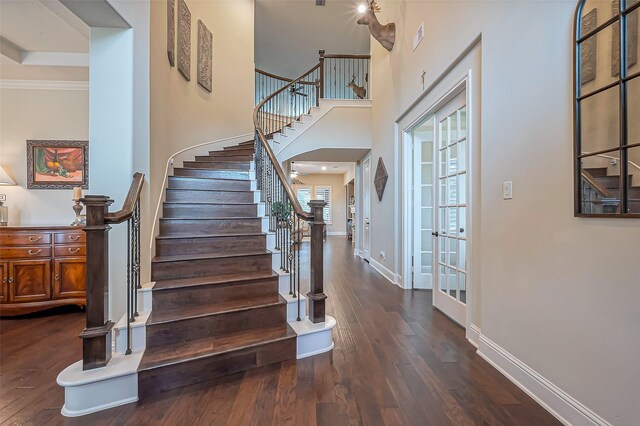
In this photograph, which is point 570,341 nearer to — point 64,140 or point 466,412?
point 466,412

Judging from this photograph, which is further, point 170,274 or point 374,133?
point 374,133

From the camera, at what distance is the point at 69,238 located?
9.64ft

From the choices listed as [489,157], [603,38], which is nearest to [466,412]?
[489,157]

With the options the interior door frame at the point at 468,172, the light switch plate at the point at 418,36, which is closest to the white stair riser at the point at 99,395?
the interior door frame at the point at 468,172

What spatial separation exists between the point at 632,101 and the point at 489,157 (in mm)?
867

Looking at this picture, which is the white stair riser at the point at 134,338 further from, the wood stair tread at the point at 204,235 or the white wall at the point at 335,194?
the white wall at the point at 335,194

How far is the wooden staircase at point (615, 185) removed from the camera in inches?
45.4

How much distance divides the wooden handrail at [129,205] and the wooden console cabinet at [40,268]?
156 centimetres

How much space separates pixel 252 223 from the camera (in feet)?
10.2

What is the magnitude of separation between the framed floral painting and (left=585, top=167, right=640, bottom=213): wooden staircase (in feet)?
15.8

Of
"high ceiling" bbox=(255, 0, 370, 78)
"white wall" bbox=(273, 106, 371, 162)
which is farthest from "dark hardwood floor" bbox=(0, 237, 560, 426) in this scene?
"high ceiling" bbox=(255, 0, 370, 78)

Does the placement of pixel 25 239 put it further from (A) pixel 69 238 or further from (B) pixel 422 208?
(B) pixel 422 208

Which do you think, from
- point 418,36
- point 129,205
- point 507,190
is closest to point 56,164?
point 129,205

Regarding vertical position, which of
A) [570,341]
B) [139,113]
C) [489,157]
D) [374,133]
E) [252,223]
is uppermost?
[374,133]
